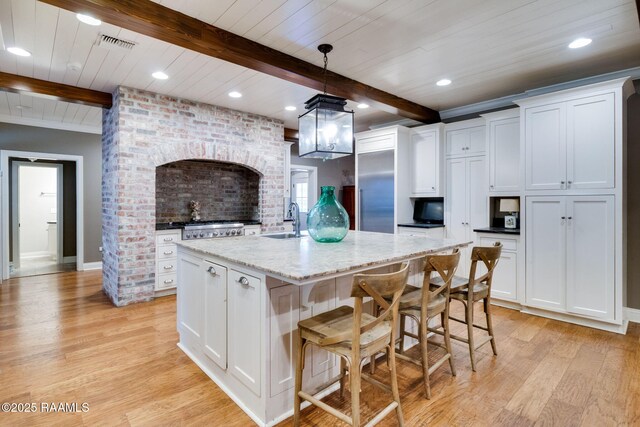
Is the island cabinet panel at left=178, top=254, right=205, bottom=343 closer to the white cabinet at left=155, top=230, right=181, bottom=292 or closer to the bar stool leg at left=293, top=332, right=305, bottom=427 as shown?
the bar stool leg at left=293, top=332, right=305, bottom=427

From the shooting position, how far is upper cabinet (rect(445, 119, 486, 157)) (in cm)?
431

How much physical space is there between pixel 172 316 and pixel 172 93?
2654 millimetres

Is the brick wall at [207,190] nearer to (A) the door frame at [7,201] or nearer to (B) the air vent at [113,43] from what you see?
(A) the door frame at [7,201]

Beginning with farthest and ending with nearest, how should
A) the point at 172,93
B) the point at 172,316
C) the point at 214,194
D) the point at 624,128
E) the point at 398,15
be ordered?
the point at 214,194, the point at 172,93, the point at 172,316, the point at 624,128, the point at 398,15

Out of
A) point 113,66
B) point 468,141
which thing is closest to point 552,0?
point 468,141

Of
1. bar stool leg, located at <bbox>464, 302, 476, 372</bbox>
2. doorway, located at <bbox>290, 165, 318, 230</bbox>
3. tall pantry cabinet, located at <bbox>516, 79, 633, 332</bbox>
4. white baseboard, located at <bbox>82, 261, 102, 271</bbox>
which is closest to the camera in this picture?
bar stool leg, located at <bbox>464, 302, 476, 372</bbox>

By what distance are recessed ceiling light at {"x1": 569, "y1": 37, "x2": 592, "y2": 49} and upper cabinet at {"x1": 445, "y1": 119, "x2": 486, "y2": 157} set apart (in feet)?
4.76

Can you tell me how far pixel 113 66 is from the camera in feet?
10.6

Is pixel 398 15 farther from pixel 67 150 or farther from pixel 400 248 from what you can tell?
pixel 67 150

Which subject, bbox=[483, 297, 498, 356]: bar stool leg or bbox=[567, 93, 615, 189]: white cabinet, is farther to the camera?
bbox=[567, 93, 615, 189]: white cabinet

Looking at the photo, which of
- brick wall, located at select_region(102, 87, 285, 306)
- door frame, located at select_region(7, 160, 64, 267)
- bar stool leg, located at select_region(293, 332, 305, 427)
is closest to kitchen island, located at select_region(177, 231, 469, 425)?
bar stool leg, located at select_region(293, 332, 305, 427)

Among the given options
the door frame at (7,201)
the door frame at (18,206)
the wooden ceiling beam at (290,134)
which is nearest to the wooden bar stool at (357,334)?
the wooden ceiling beam at (290,134)

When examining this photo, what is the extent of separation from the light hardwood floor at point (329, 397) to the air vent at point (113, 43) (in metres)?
2.54

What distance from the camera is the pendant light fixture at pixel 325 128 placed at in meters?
2.42
